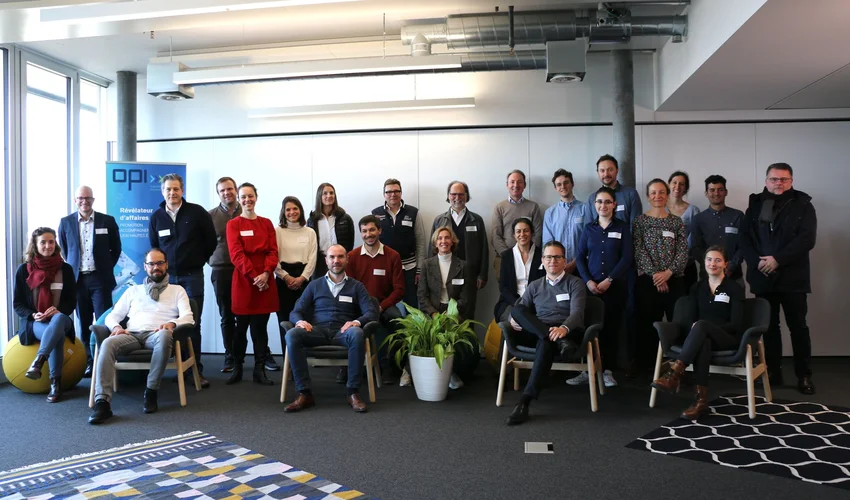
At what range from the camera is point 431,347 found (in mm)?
5004

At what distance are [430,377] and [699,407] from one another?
1861 millimetres

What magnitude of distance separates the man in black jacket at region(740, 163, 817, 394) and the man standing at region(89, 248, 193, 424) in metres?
4.62

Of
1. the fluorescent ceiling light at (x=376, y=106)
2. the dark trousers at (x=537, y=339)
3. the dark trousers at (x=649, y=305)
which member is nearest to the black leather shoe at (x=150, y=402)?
the dark trousers at (x=537, y=339)

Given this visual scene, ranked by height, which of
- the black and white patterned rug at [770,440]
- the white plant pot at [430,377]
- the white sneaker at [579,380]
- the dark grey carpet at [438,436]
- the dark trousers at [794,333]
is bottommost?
the dark grey carpet at [438,436]

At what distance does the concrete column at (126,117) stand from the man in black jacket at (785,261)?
654 cm

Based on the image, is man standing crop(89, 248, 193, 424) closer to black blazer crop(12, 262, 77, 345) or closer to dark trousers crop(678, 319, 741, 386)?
black blazer crop(12, 262, 77, 345)

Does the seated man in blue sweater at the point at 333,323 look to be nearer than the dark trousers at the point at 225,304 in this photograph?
Yes

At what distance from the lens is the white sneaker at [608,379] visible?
5.28 metres

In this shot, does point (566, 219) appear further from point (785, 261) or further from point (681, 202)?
point (785, 261)

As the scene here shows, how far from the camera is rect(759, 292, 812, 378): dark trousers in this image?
5.11m

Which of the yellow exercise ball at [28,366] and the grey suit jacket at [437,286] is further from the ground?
the grey suit jacket at [437,286]

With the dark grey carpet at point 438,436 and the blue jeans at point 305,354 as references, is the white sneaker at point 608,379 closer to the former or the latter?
the dark grey carpet at point 438,436

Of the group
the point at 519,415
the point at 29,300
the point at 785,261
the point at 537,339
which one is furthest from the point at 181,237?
the point at 785,261

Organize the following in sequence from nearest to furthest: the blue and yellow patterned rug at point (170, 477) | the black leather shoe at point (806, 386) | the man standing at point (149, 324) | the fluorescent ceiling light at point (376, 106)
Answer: the blue and yellow patterned rug at point (170, 477)
the man standing at point (149, 324)
the black leather shoe at point (806, 386)
the fluorescent ceiling light at point (376, 106)
